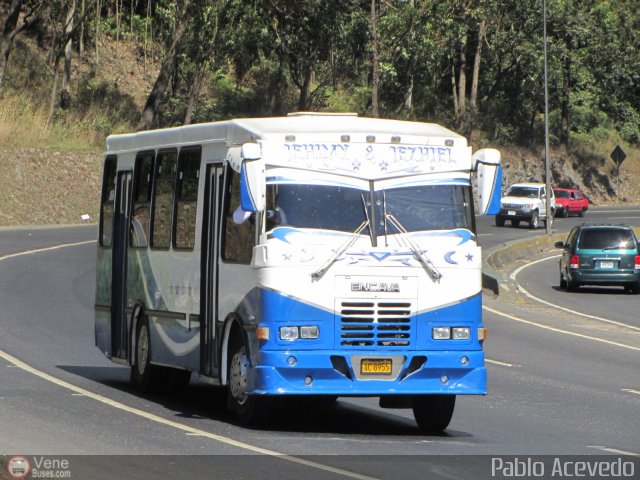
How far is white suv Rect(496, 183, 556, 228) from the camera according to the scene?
60.9m

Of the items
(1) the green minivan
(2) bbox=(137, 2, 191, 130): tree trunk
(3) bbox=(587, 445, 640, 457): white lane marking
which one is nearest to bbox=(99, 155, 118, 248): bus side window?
(3) bbox=(587, 445, 640, 457): white lane marking

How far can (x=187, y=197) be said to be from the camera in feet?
45.6

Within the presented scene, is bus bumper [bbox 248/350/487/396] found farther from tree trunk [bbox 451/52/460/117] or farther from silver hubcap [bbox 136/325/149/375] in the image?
tree trunk [bbox 451/52/460/117]

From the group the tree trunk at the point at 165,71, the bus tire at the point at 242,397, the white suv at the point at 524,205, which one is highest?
the tree trunk at the point at 165,71

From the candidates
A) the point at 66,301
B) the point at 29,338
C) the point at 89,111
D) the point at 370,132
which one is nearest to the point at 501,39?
the point at 89,111

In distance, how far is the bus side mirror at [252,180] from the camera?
456 inches

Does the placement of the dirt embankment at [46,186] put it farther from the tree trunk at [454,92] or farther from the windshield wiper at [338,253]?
the windshield wiper at [338,253]

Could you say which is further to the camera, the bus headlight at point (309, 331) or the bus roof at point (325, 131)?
the bus roof at point (325, 131)

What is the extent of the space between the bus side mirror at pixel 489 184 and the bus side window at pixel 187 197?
2.97m

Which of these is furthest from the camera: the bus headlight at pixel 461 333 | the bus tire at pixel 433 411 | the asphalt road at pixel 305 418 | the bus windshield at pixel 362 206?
the bus tire at pixel 433 411

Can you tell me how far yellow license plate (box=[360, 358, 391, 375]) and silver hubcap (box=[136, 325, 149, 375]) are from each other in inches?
156

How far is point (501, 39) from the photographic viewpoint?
251ft

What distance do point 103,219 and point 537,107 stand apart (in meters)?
67.8

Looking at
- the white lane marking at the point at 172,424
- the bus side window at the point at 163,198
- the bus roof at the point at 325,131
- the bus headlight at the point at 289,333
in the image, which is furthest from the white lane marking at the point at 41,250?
the bus headlight at the point at 289,333
